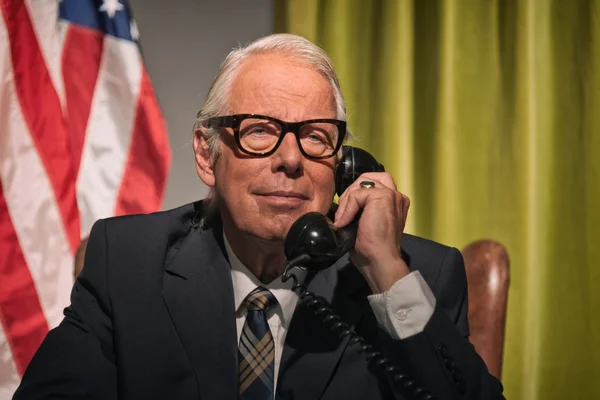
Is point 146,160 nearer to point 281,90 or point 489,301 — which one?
point 281,90

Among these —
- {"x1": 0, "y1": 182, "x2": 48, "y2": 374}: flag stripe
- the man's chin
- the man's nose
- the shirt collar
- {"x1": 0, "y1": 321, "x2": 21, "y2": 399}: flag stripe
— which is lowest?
{"x1": 0, "y1": 321, "x2": 21, "y2": 399}: flag stripe

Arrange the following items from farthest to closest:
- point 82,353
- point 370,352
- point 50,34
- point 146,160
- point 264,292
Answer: point 146,160, point 50,34, point 264,292, point 82,353, point 370,352

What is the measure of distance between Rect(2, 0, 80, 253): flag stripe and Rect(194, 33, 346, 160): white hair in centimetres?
101

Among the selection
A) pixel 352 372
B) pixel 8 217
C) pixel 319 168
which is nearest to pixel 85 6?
pixel 8 217

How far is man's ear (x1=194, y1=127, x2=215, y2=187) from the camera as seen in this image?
1.68 metres

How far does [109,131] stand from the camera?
2533 mm

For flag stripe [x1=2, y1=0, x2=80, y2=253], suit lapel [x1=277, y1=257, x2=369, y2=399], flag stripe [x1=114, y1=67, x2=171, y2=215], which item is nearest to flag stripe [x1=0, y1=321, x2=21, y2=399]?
flag stripe [x1=2, y1=0, x2=80, y2=253]

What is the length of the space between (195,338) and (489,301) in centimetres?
93

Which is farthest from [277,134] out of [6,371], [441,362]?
[6,371]

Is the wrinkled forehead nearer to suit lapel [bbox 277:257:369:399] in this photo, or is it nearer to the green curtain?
suit lapel [bbox 277:257:369:399]

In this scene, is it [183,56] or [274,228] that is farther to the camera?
[183,56]

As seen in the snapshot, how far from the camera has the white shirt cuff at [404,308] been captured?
1.34m

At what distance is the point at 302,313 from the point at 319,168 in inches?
13.8

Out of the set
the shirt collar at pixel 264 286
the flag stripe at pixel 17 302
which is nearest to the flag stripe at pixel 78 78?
the flag stripe at pixel 17 302
